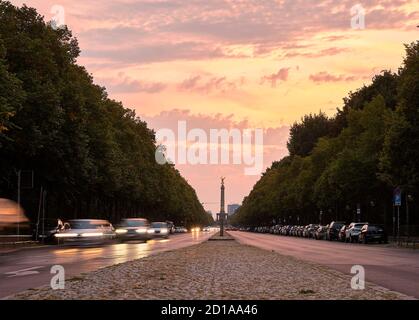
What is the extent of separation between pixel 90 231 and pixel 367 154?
104 ft

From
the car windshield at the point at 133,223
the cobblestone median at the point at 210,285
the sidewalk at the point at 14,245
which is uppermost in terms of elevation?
the car windshield at the point at 133,223

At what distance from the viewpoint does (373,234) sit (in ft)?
188

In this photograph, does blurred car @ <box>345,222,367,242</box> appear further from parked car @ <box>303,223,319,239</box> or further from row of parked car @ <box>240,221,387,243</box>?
parked car @ <box>303,223,319,239</box>

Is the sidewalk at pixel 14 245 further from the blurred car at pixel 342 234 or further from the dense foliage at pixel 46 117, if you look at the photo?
the blurred car at pixel 342 234

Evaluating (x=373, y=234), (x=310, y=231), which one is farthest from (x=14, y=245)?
(x=310, y=231)

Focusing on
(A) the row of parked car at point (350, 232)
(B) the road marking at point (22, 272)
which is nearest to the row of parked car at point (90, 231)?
(A) the row of parked car at point (350, 232)

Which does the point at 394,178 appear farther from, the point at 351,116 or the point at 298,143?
the point at 298,143

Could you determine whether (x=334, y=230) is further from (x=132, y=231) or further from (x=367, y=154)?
(x=132, y=231)

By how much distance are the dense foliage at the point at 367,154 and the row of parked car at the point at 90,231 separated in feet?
60.6

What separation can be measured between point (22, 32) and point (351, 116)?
40.9m

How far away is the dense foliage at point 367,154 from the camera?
47.8 meters

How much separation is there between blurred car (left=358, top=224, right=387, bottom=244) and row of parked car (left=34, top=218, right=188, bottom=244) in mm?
17062
